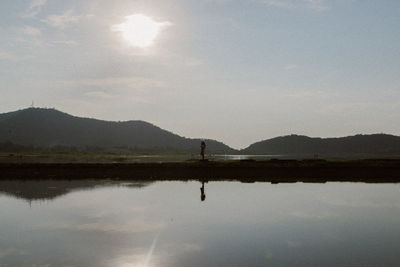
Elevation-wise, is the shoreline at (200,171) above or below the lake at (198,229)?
above

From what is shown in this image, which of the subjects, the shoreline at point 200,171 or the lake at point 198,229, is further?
the shoreline at point 200,171

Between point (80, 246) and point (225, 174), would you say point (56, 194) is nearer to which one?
point (80, 246)

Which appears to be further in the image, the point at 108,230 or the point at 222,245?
the point at 108,230

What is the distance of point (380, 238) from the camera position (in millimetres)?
17359

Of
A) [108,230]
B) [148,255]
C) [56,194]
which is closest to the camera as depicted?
[148,255]

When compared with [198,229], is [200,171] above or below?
above

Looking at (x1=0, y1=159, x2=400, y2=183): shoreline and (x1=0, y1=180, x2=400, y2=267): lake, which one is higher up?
(x1=0, y1=159, x2=400, y2=183): shoreline

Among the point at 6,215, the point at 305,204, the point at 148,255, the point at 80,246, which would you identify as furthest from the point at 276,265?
the point at 6,215

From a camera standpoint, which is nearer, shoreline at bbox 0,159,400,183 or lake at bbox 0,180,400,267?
lake at bbox 0,180,400,267

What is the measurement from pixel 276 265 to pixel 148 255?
15.9 feet

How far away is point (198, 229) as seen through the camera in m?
19.0

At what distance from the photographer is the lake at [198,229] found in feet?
46.2

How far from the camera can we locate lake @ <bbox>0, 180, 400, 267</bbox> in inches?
555

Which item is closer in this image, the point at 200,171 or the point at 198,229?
the point at 198,229
